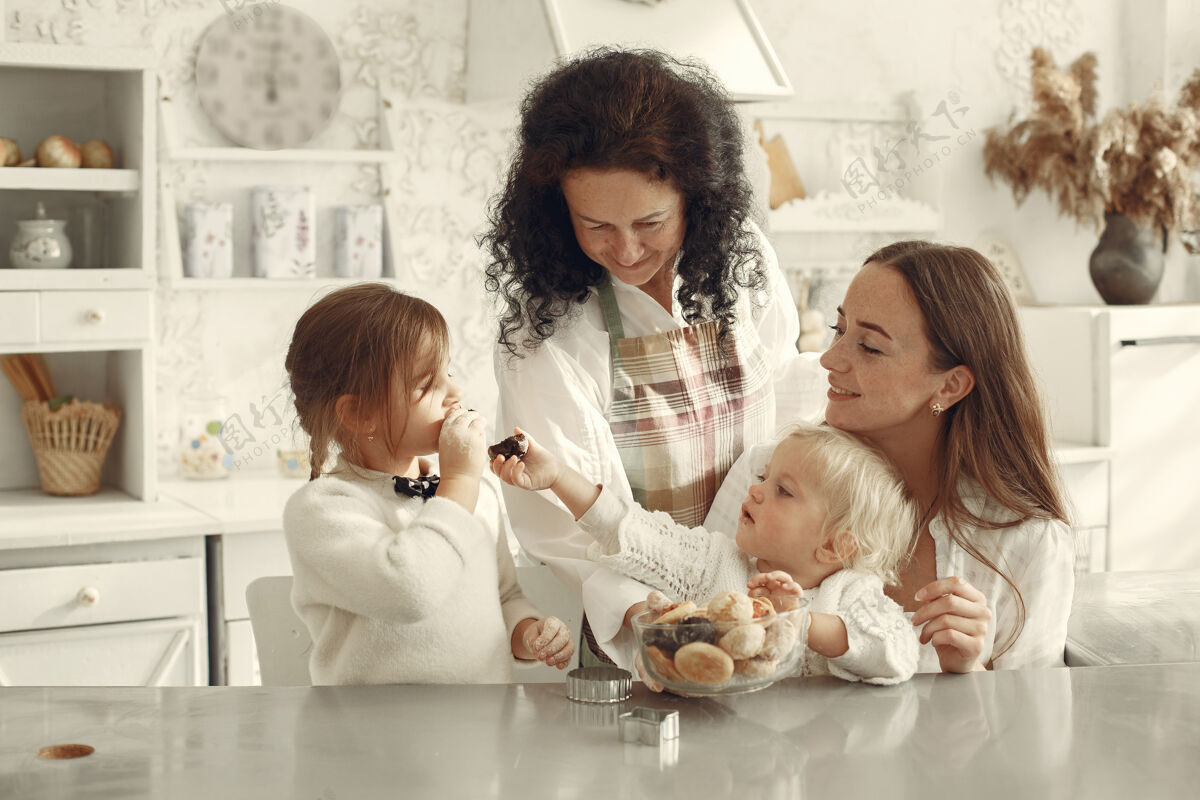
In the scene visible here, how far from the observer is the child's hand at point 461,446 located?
1449 mm

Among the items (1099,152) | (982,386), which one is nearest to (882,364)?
(982,386)

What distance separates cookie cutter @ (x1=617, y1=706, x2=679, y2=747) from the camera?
1018 mm

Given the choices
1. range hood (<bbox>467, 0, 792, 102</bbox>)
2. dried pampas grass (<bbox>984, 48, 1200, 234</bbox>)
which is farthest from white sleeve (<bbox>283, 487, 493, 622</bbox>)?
dried pampas grass (<bbox>984, 48, 1200, 234</bbox>)

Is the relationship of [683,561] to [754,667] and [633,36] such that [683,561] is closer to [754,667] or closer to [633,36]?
[754,667]

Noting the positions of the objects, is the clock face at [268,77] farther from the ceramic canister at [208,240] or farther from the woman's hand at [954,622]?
the woman's hand at [954,622]

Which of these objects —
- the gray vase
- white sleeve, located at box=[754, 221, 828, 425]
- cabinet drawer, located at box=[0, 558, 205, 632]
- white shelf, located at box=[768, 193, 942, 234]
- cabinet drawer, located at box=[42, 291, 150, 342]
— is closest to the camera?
white sleeve, located at box=[754, 221, 828, 425]

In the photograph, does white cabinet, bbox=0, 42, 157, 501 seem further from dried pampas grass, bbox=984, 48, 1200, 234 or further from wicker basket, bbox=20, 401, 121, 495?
dried pampas grass, bbox=984, 48, 1200, 234

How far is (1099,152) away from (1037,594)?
228 centimetres

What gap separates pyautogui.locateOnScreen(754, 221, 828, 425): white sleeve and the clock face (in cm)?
152

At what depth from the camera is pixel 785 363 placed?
1.83 metres

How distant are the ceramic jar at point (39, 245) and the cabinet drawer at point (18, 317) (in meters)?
0.10

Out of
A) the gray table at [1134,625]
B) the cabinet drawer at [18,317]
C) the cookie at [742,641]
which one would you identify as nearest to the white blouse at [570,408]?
the cookie at [742,641]

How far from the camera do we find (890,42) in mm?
3531

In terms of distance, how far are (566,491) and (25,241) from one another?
1.67 m
